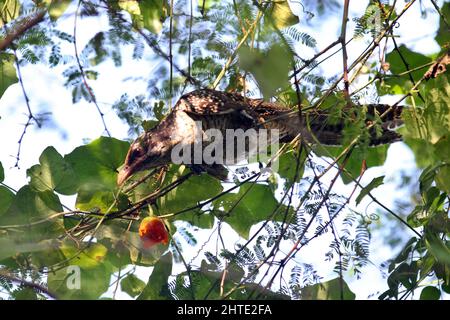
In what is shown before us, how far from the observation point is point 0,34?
285 centimetres

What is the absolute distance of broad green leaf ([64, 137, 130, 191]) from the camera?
9.47 feet

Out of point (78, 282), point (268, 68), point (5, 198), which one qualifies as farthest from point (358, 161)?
point (5, 198)

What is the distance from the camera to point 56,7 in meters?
2.68

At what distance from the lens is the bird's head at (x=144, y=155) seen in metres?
2.87

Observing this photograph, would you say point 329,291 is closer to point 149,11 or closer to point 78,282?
point 78,282

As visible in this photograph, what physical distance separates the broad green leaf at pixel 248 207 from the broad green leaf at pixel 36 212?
665 millimetres

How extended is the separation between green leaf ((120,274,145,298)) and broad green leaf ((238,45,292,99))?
1411 mm

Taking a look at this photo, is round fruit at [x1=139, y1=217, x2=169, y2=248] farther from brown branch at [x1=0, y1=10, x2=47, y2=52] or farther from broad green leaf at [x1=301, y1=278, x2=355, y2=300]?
brown branch at [x1=0, y1=10, x2=47, y2=52]

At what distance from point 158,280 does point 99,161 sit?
0.63 meters

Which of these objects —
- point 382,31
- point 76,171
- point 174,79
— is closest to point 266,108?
point 174,79

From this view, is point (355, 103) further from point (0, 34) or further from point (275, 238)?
point (0, 34)

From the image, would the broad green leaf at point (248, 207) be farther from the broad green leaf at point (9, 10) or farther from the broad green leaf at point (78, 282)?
the broad green leaf at point (9, 10)

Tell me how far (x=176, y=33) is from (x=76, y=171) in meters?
0.71

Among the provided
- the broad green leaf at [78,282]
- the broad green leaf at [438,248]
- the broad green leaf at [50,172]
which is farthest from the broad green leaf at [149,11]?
the broad green leaf at [438,248]
